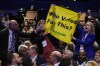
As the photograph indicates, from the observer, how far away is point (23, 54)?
867 cm

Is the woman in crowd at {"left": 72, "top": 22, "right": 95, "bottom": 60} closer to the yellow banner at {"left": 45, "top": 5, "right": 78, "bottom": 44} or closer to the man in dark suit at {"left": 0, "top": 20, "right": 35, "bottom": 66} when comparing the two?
the yellow banner at {"left": 45, "top": 5, "right": 78, "bottom": 44}

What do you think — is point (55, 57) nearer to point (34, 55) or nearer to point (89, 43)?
point (34, 55)

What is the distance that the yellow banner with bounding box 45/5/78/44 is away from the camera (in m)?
9.83

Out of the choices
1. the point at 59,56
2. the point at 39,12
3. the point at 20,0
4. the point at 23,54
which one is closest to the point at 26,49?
the point at 23,54

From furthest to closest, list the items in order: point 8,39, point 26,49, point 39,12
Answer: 1. point 39,12
2. point 8,39
3. point 26,49

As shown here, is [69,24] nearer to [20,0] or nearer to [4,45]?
[4,45]

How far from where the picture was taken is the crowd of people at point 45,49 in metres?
8.16

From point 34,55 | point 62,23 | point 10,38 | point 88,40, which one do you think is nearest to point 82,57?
point 88,40

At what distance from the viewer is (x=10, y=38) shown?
991cm

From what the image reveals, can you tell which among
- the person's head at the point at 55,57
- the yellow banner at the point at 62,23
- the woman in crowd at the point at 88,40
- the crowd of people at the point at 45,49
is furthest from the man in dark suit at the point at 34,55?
the woman in crowd at the point at 88,40

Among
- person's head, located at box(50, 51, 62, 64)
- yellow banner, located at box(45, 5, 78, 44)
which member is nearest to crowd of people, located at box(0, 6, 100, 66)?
person's head, located at box(50, 51, 62, 64)

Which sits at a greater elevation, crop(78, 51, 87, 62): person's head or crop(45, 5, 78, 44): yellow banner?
crop(45, 5, 78, 44): yellow banner

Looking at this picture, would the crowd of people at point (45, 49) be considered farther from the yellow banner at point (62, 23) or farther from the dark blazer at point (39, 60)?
the yellow banner at point (62, 23)

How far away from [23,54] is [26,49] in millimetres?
151
